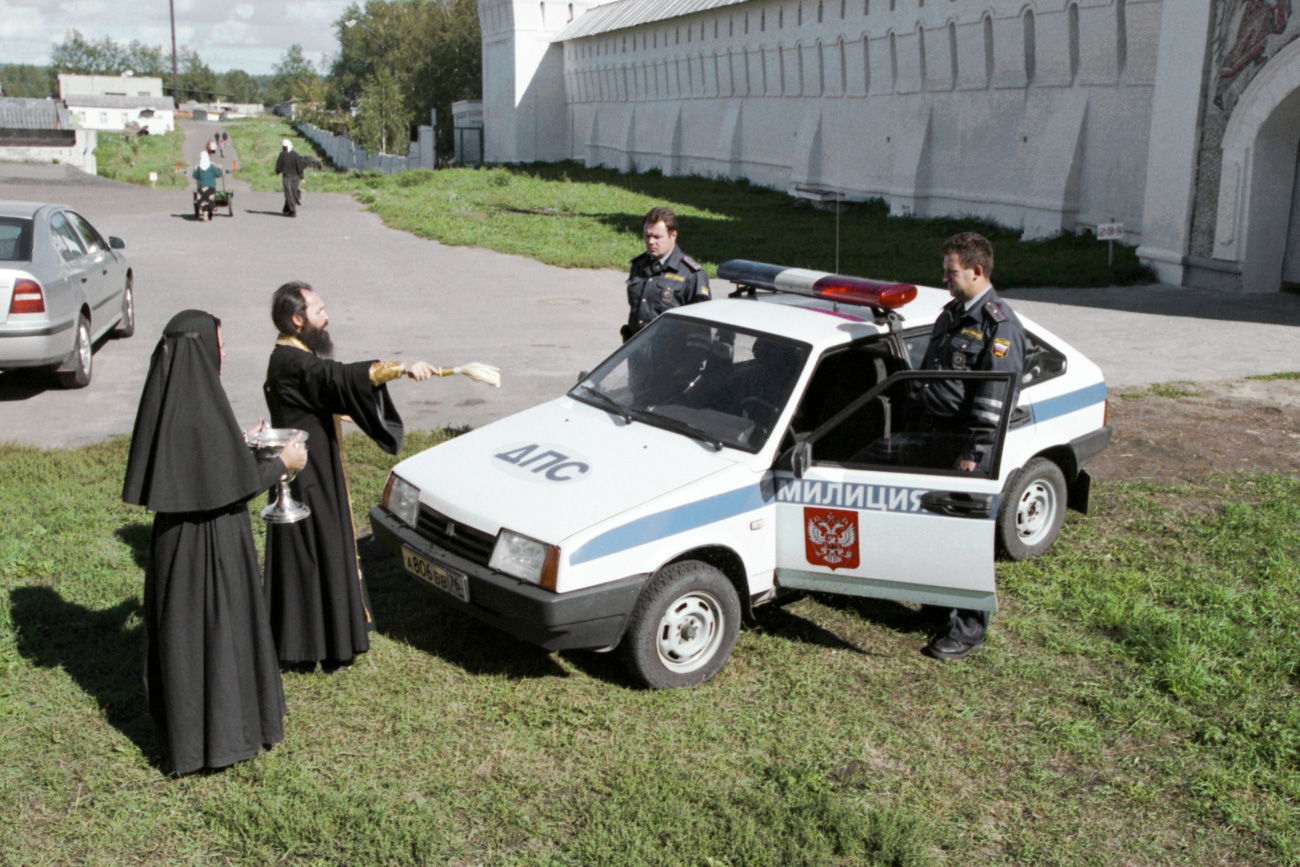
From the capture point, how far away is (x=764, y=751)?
4.48 metres

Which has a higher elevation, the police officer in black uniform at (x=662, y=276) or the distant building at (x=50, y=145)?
the distant building at (x=50, y=145)

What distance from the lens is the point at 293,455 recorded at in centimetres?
423

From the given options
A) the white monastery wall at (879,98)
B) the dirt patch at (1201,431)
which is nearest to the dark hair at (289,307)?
the dirt patch at (1201,431)

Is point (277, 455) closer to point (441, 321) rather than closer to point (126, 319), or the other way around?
point (126, 319)

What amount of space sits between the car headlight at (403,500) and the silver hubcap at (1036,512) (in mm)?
3267

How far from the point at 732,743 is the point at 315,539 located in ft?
6.36

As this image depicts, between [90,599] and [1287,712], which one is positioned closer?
[1287,712]

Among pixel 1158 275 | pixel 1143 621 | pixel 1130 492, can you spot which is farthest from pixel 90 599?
pixel 1158 275

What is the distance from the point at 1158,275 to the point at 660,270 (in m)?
14.0

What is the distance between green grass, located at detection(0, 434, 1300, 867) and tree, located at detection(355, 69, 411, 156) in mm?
58123

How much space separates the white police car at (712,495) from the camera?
468 cm

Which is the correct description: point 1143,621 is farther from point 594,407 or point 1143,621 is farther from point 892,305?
point 594,407

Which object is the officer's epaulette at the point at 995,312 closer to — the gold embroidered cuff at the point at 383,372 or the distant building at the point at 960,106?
the gold embroidered cuff at the point at 383,372

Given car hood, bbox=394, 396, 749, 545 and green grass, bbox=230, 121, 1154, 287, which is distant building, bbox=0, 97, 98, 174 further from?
car hood, bbox=394, 396, 749, 545
